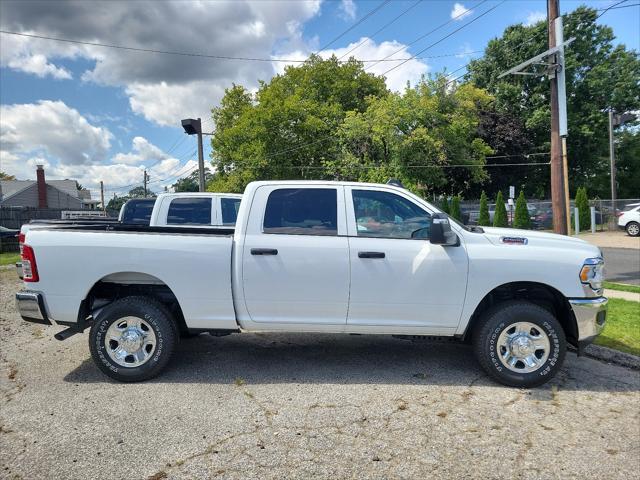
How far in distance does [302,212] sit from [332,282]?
78 cm

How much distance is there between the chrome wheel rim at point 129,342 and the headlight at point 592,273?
419cm

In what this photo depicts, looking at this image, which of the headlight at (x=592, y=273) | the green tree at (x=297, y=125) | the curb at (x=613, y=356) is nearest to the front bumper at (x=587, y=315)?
the headlight at (x=592, y=273)

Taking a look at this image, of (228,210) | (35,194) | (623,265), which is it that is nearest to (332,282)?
(228,210)

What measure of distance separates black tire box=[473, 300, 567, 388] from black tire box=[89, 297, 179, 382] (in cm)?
306

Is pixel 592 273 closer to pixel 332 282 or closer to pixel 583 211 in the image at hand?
pixel 332 282

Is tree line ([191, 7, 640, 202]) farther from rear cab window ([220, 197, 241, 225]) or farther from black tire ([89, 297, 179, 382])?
black tire ([89, 297, 179, 382])

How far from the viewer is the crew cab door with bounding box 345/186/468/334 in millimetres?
4473

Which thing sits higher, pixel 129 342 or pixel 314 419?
pixel 129 342

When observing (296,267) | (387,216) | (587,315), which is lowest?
(587,315)

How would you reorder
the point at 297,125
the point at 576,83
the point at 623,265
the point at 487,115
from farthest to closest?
the point at 576,83 < the point at 487,115 < the point at 297,125 < the point at 623,265

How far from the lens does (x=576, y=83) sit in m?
42.2

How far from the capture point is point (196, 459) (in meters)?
3.21

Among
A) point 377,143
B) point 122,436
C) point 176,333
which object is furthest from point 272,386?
point 377,143

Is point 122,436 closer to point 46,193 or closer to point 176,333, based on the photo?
point 176,333
